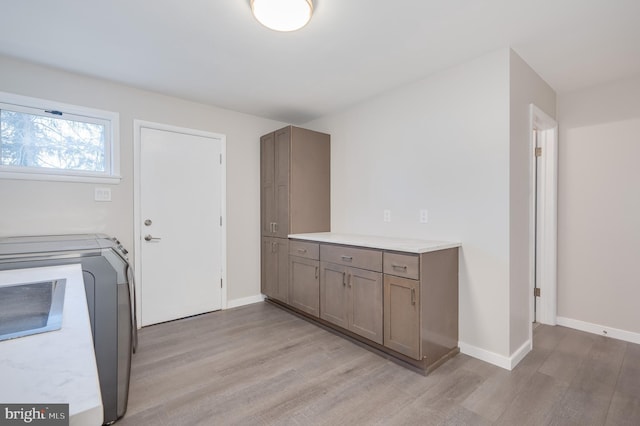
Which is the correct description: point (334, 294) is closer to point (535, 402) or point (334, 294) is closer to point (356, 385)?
point (356, 385)

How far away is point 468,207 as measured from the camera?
250cm

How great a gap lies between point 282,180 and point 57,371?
10.3ft

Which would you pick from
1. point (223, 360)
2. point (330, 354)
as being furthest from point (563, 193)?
point (223, 360)

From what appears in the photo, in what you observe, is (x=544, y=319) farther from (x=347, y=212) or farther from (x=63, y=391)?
(x=63, y=391)

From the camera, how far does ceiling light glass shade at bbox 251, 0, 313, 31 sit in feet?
5.61

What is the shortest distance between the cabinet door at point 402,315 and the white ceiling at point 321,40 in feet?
5.82

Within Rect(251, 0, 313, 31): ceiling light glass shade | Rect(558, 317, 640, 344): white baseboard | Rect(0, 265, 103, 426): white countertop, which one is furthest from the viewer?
Rect(558, 317, 640, 344): white baseboard

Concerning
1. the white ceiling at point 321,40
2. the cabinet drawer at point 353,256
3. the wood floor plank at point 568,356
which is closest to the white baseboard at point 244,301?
the cabinet drawer at point 353,256

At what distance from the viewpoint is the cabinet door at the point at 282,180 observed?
3494 mm

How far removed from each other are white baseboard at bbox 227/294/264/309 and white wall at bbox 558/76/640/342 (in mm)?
3385

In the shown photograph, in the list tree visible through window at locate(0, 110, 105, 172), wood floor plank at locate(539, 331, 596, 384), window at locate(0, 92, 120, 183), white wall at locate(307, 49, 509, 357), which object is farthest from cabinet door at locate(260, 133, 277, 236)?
wood floor plank at locate(539, 331, 596, 384)

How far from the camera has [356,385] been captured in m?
2.08

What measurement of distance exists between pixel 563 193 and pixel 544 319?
133 cm

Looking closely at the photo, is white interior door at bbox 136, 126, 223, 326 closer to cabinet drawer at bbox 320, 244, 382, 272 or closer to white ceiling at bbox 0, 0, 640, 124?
white ceiling at bbox 0, 0, 640, 124
